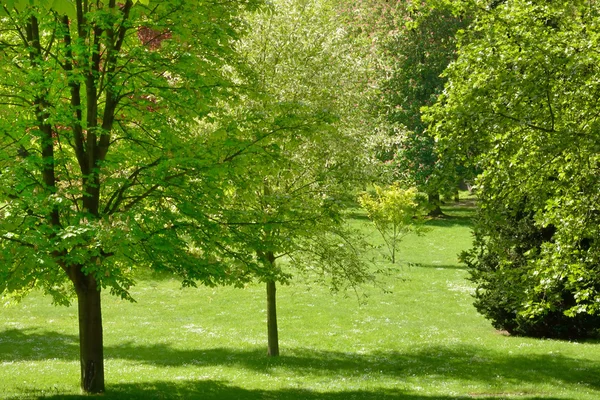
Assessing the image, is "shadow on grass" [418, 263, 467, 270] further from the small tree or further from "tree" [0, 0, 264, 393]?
"tree" [0, 0, 264, 393]

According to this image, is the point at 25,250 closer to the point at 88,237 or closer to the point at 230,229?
the point at 88,237

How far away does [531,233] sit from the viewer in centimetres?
2419

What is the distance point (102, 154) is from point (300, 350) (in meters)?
12.3

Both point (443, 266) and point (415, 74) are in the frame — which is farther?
point (415, 74)

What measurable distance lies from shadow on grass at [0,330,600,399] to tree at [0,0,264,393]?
5.20 meters

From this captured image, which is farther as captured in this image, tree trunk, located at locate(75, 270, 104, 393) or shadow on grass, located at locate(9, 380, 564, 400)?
shadow on grass, located at locate(9, 380, 564, 400)

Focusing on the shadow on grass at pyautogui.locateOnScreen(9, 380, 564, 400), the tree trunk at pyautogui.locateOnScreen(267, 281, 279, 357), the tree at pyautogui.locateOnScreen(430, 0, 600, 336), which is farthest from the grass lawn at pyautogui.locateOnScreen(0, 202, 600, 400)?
the tree at pyautogui.locateOnScreen(430, 0, 600, 336)

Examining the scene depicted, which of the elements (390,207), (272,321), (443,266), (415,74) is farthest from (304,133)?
(415,74)

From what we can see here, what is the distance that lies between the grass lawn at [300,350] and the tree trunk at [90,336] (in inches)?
20.0

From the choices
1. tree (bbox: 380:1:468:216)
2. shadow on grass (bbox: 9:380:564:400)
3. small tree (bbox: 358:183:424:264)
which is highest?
tree (bbox: 380:1:468:216)

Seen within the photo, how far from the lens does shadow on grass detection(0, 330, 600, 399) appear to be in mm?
20125

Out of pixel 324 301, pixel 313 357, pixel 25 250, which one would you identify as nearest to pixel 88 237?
pixel 25 250

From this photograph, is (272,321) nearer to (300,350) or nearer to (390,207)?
(300,350)

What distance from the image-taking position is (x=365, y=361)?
23.2 m
